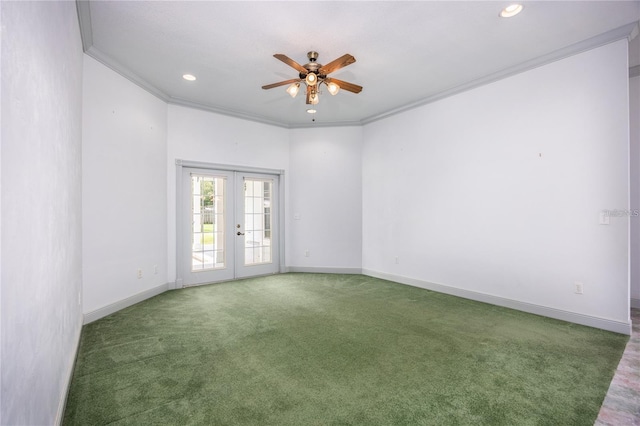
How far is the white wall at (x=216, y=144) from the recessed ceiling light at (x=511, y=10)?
4408 millimetres

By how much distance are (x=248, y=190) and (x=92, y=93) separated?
3021mm

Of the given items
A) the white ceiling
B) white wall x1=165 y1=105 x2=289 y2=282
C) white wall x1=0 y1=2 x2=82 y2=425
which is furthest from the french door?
white wall x1=0 y1=2 x2=82 y2=425

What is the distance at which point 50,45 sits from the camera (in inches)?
72.7

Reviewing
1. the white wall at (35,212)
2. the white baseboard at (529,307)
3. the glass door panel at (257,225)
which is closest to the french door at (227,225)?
the glass door panel at (257,225)

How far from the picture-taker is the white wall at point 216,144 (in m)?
5.18

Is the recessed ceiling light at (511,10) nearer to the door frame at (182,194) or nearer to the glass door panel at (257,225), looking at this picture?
the door frame at (182,194)

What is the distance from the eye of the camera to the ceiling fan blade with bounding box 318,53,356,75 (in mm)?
3095

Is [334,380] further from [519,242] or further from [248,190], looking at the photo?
[248,190]

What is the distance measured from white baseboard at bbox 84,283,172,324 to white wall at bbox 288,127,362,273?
2.60 m

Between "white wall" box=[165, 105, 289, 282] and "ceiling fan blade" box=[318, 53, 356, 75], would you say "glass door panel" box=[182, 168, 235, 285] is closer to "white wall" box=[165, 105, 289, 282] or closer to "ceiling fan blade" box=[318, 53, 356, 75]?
"white wall" box=[165, 105, 289, 282]

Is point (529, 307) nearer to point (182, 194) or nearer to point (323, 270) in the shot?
point (323, 270)

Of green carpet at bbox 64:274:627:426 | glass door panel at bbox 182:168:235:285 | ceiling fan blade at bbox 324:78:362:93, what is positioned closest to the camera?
green carpet at bbox 64:274:627:426

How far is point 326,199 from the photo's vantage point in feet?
21.3

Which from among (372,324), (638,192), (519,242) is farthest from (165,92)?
(638,192)
